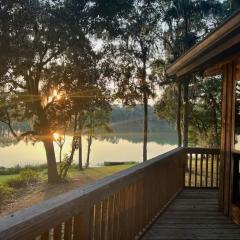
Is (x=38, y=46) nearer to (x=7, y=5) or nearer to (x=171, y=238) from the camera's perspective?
(x=7, y=5)

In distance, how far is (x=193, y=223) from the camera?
565cm

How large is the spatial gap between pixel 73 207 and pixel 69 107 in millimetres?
19782

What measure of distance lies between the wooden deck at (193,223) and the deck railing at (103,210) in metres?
0.17

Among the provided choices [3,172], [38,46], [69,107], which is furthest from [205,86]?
Result: [3,172]

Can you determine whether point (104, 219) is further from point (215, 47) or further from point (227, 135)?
point (227, 135)

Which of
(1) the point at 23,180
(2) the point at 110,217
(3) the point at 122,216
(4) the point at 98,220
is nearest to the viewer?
(4) the point at 98,220

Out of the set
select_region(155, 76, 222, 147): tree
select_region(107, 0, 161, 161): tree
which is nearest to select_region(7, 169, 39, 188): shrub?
select_region(107, 0, 161, 161): tree

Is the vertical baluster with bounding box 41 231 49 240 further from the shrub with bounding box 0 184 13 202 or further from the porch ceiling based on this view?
the shrub with bounding box 0 184 13 202

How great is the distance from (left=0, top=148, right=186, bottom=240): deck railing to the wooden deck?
173 millimetres

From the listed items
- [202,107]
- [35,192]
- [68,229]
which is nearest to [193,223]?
[68,229]

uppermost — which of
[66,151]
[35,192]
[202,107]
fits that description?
[202,107]

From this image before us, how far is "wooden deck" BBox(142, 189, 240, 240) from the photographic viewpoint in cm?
502

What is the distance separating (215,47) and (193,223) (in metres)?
2.57

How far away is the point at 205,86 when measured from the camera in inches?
1110
